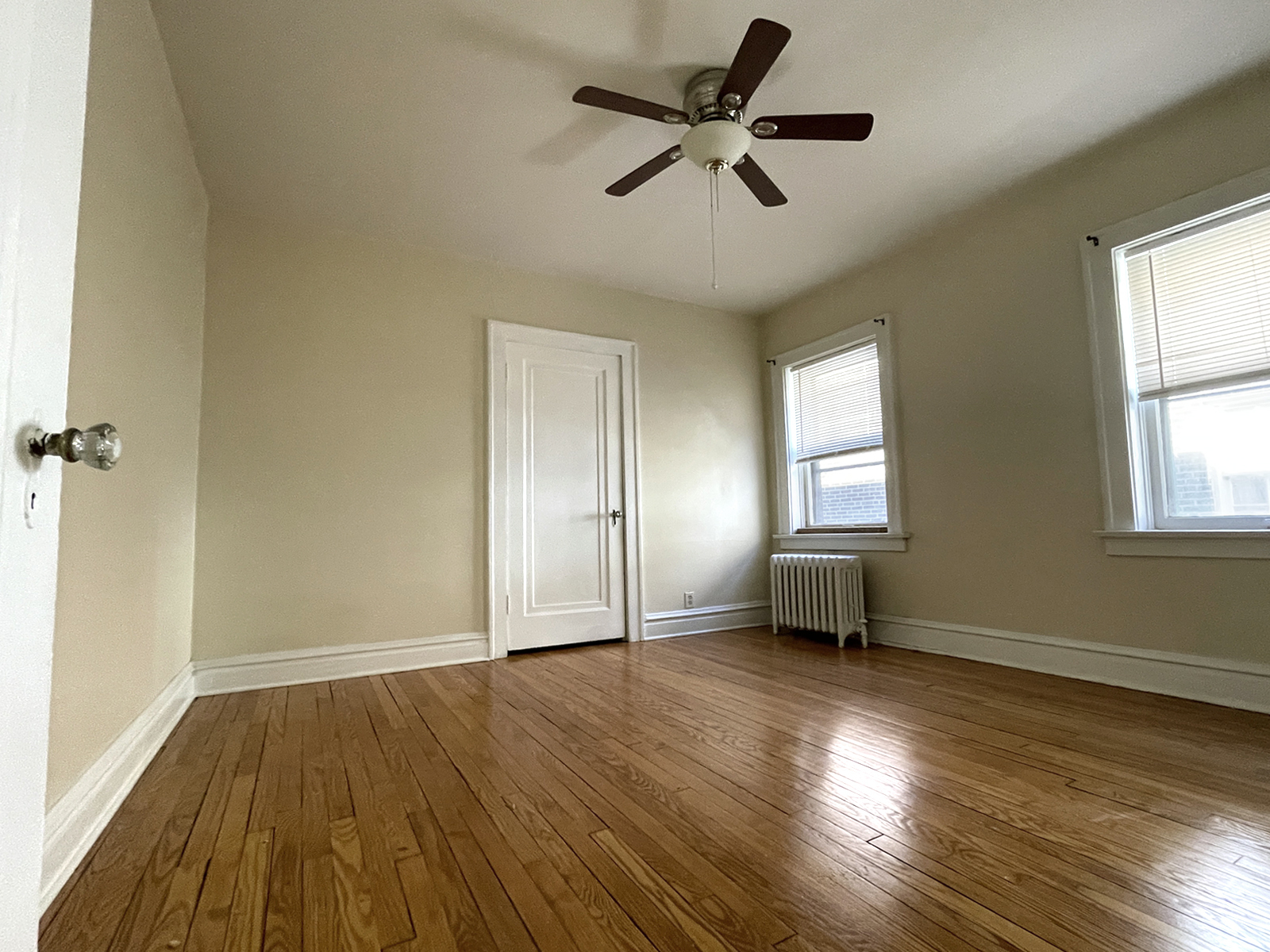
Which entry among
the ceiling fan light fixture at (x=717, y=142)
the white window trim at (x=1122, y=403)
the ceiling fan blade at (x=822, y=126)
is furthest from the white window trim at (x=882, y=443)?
the ceiling fan light fixture at (x=717, y=142)

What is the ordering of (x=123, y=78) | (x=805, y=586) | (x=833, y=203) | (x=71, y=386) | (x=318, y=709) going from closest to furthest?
1. (x=71, y=386)
2. (x=123, y=78)
3. (x=318, y=709)
4. (x=833, y=203)
5. (x=805, y=586)

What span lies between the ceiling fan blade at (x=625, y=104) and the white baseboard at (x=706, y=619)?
10.3 ft

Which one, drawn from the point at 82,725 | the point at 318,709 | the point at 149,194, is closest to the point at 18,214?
the point at 82,725

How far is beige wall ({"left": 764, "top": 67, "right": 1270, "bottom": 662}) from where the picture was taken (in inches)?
99.2

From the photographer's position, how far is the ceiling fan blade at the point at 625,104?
2.03 meters

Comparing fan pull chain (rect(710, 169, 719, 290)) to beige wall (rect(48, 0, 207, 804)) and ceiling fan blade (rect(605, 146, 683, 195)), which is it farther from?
beige wall (rect(48, 0, 207, 804))

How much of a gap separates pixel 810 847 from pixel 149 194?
2926 millimetres

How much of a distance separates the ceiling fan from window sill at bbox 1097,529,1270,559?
7.18ft

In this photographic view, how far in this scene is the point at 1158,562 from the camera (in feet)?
8.68

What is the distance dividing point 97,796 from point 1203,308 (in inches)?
174

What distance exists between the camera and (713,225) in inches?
137

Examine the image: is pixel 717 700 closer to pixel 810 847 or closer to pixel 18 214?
pixel 810 847

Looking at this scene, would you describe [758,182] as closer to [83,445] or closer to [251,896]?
[83,445]

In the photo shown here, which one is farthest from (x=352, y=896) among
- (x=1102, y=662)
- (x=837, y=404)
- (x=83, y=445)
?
(x=837, y=404)
